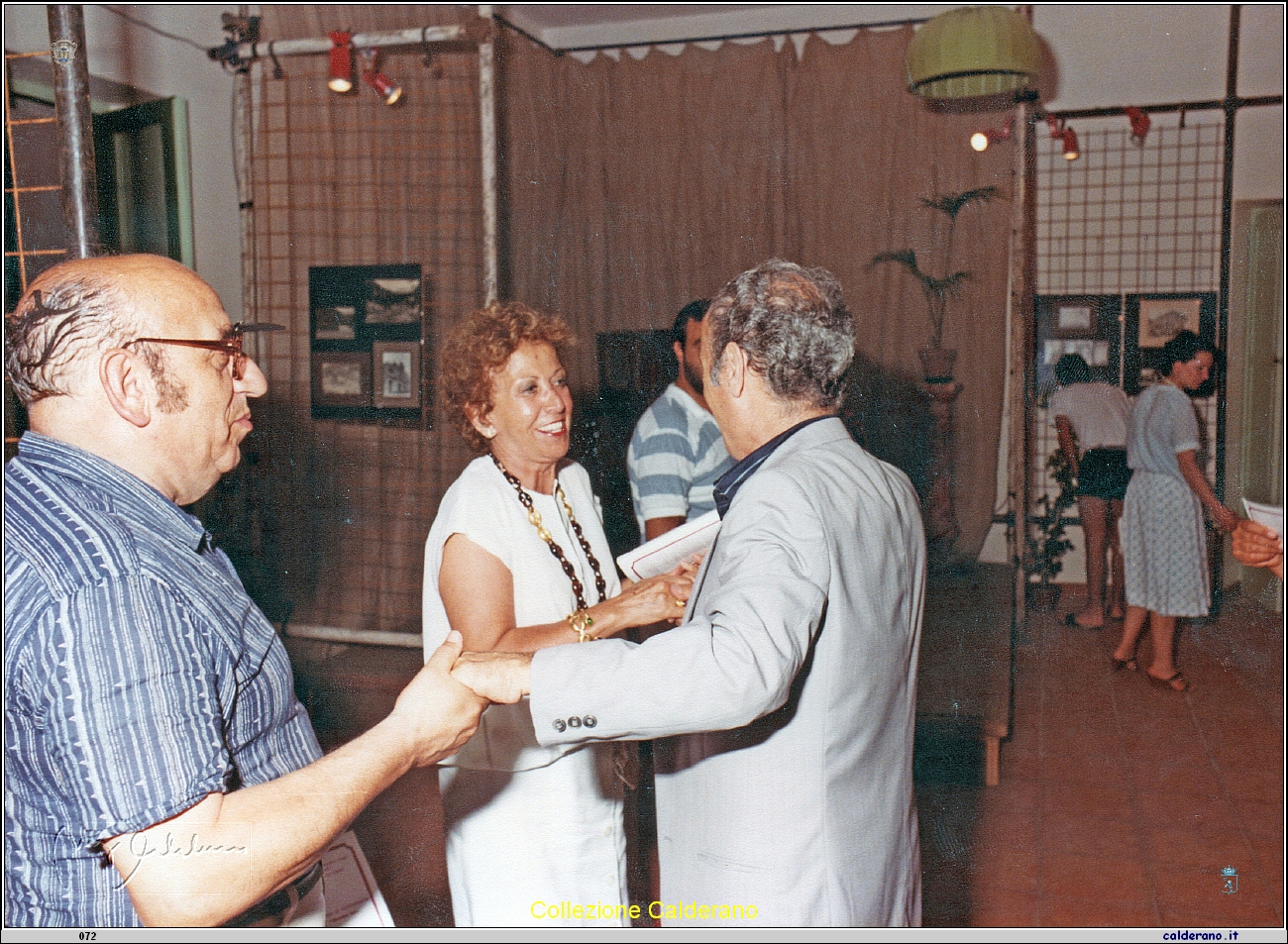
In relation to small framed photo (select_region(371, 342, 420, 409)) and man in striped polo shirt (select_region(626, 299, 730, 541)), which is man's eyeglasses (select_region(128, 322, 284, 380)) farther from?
man in striped polo shirt (select_region(626, 299, 730, 541))

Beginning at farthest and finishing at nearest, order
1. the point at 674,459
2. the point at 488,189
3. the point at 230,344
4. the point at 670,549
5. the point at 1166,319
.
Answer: the point at 674,459, the point at 488,189, the point at 1166,319, the point at 670,549, the point at 230,344

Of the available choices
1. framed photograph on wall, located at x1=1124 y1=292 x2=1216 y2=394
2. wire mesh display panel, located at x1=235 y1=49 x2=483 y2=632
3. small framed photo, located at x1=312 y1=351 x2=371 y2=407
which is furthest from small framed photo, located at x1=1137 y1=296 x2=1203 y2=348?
small framed photo, located at x1=312 y1=351 x2=371 y2=407

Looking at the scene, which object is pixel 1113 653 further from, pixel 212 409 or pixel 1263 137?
pixel 212 409

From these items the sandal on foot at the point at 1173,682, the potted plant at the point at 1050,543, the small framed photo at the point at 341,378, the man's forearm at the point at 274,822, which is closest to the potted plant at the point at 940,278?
the potted plant at the point at 1050,543

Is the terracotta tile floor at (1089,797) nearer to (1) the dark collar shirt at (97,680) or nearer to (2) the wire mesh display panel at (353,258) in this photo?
(2) the wire mesh display panel at (353,258)

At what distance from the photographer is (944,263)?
1.93m

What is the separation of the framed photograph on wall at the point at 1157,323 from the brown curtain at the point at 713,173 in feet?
1.10

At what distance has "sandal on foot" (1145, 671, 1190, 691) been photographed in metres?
2.13

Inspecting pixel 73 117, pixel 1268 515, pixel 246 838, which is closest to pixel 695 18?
pixel 73 117

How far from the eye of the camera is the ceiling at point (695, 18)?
2.00 m

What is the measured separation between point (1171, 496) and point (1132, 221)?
3.74ft

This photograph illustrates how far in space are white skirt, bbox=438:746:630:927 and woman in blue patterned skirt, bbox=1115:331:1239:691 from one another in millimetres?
1179

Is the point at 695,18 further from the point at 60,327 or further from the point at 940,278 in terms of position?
the point at 60,327

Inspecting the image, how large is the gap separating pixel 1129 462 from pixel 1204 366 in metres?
0.22
